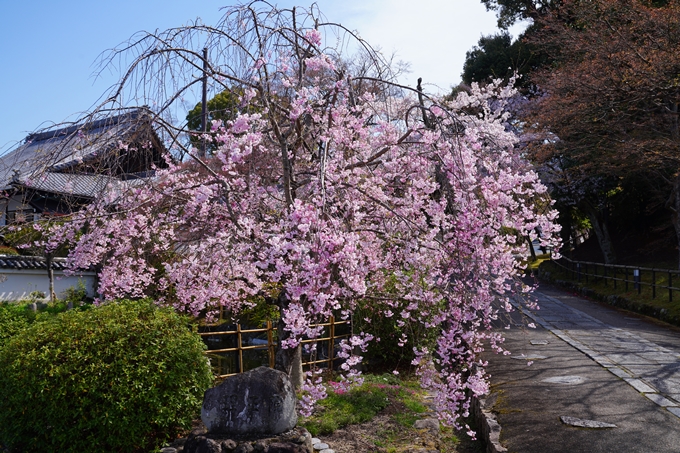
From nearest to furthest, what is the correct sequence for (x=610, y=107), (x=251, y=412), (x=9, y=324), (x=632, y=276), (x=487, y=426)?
(x=251, y=412)
(x=487, y=426)
(x=9, y=324)
(x=610, y=107)
(x=632, y=276)

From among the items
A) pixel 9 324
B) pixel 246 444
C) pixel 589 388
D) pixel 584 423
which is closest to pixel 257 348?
pixel 9 324

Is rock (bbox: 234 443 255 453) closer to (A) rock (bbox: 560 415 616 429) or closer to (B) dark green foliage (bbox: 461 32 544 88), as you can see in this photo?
(A) rock (bbox: 560 415 616 429)

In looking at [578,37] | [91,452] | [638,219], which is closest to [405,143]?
[91,452]

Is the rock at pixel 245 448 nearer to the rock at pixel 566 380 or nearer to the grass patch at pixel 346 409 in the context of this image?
the grass patch at pixel 346 409

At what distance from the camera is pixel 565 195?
2453 centimetres

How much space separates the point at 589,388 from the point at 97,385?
20.4 feet

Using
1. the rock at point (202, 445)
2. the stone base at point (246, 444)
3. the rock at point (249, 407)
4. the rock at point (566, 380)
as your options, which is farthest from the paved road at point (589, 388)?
the rock at point (202, 445)

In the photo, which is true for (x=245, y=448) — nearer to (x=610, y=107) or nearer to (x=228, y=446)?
(x=228, y=446)

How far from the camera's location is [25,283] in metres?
17.2

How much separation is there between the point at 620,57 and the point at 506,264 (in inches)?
384

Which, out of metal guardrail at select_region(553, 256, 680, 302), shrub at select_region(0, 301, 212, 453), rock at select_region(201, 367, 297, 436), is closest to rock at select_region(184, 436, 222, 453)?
rock at select_region(201, 367, 297, 436)

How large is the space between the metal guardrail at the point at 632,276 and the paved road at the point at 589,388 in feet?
9.12

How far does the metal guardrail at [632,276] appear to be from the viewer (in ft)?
51.8

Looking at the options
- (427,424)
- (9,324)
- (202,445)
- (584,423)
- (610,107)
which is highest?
(610,107)
